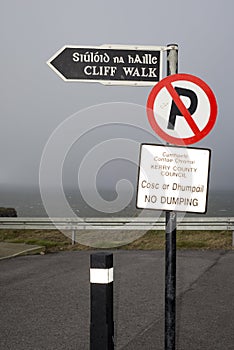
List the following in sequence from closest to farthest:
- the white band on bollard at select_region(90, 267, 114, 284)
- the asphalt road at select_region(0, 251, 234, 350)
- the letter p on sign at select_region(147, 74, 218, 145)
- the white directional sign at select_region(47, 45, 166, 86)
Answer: the white band on bollard at select_region(90, 267, 114, 284) < the letter p on sign at select_region(147, 74, 218, 145) < the white directional sign at select_region(47, 45, 166, 86) < the asphalt road at select_region(0, 251, 234, 350)

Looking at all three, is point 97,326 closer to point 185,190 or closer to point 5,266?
point 185,190

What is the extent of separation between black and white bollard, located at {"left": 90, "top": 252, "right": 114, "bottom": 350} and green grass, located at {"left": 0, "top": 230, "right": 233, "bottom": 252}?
306 inches

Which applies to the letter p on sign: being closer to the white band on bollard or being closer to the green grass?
the white band on bollard

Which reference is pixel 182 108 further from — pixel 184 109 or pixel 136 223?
pixel 136 223

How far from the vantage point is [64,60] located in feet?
12.3

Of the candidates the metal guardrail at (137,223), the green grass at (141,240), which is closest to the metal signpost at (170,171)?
the green grass at (141,240)

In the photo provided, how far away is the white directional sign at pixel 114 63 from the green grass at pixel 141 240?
772 cm

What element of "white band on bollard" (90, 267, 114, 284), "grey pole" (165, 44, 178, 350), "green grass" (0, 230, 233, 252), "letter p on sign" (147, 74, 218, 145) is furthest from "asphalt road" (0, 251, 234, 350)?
"letter p on sign" (147, 74, 218, 145)

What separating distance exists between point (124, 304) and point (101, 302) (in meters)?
2.81

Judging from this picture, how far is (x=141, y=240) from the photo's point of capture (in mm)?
12391

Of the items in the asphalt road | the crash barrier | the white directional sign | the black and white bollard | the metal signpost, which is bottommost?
the asphalt road

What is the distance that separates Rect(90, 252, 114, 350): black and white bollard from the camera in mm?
3254

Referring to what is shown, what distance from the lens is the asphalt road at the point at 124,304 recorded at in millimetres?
4617

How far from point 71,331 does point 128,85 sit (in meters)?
2.73
